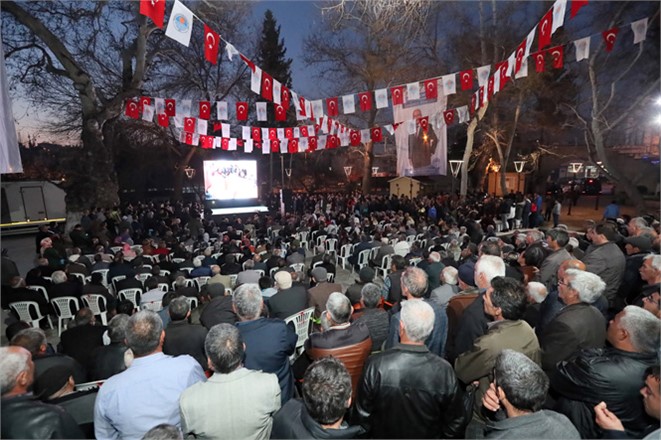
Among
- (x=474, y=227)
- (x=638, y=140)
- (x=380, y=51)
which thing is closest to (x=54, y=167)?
(x=380, y=51)

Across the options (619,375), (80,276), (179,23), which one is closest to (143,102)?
(179,23)

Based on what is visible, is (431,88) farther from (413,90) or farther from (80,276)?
Result: (80,276)

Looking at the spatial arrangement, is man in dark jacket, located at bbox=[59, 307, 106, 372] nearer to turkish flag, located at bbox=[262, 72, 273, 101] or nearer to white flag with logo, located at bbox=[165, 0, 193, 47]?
white flag with logo, located at bbox=[165, 0, 193, 47]

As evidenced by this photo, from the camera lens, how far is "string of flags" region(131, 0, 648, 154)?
6.14m

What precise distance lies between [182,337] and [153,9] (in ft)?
16.3

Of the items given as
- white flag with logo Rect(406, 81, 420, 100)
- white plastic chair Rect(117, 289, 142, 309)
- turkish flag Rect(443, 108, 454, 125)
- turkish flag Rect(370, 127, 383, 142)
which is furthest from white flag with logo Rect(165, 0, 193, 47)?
turkish flag Rect(370, 127, 383, 142)

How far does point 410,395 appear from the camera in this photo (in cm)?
188

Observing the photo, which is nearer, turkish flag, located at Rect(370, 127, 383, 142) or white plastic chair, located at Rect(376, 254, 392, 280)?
white plastic chair, located at Rect(376, 254, 392, 280)

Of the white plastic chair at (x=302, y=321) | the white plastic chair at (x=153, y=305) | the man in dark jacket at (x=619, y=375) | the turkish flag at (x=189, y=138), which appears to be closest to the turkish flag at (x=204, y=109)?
the turkish flag at (x=189, y=138)

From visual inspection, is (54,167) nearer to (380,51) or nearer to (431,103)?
(380,51)

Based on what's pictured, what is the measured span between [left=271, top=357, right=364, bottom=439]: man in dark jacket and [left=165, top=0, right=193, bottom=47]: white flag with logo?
626 centimetres

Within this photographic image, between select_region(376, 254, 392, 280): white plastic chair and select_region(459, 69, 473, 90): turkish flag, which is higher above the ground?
select_region(459, 69, 473, 90): turkish flag

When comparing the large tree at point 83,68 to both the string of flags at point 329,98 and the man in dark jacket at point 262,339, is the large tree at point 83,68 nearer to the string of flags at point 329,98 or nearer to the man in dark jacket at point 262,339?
the string of flags at point 329,98

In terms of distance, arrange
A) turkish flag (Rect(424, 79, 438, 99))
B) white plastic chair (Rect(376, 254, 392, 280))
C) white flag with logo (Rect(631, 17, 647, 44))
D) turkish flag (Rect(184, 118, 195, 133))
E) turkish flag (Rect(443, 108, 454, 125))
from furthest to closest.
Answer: turkish flag (Rect(184, 118, 195, 133)) < turkish flag (Rect(443, 108, 454, 125)) < turkish flag (Rect(424, 79, 438, 99)) < white flag with logo (Rect(631, 17, 647, 44)) < white plastic chair (Rect(376, 254, 392, 280))
